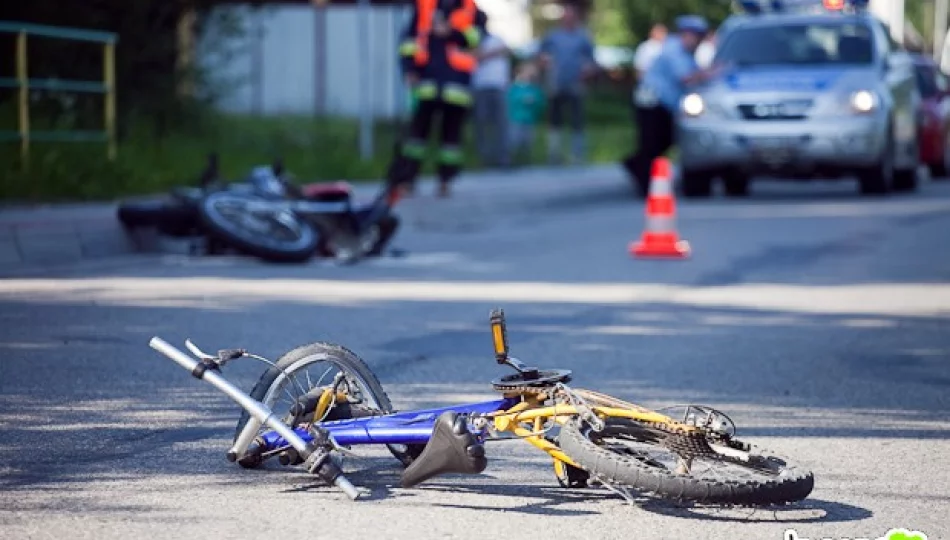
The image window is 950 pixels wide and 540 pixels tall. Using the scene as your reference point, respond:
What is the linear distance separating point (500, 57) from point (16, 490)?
17486 millimetres

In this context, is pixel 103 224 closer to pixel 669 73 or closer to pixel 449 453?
pixel 669 73

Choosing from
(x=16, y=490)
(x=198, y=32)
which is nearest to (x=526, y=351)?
(x=16, y=490)

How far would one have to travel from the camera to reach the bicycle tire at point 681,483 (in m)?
5.51

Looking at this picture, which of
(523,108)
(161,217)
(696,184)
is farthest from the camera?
(523,108)

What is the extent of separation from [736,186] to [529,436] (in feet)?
53.9

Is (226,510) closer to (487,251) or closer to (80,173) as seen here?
(487,251)

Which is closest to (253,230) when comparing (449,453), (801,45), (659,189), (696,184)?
(659,189)

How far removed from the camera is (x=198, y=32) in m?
22.0

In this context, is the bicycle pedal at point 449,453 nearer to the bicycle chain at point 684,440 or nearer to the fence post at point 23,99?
the bicycle chain at point 684,440

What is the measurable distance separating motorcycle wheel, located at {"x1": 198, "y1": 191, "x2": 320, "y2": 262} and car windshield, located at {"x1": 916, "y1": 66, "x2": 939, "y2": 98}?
1247 cm

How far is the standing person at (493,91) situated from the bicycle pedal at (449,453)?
54.8 ft

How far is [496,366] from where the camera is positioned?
8656 millimetres

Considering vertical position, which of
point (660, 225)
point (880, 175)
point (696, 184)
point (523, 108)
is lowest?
point (696, 184)

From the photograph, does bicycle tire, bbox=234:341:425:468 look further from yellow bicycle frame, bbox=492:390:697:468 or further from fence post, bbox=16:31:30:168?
fence post, bbox=16:31:30:168
